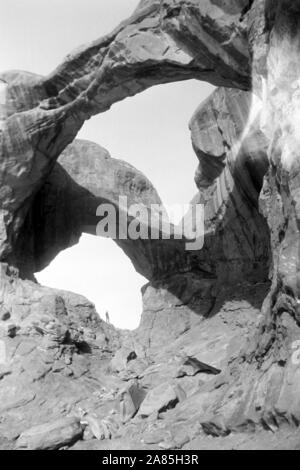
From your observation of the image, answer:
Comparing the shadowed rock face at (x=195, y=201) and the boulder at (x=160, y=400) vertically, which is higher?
the shadowed rock face at (x=195, y=201)

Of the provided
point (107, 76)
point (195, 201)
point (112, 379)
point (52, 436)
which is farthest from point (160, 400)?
point (195, 201)

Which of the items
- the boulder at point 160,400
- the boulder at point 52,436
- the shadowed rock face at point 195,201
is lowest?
the boulder at point 52,436

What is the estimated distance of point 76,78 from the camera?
14148mm

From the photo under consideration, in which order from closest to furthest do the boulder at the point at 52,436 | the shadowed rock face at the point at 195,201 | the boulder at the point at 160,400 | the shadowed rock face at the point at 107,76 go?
the shadowed rock face at the point at 195,201 → the boulder at the point at 52,436 → the boulder at the point at 160,400 → the shadowed rock face at the point at 107,76

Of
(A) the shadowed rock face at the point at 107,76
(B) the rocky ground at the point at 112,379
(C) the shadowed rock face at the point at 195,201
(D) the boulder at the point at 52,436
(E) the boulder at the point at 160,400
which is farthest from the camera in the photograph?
(A) the shadowed rock face at the point at 107,76

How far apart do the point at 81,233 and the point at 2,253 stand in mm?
4045

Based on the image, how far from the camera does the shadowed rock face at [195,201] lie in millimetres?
8680

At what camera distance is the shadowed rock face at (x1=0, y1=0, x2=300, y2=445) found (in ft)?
28.5

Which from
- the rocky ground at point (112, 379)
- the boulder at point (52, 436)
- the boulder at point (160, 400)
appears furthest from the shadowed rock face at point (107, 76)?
the boulder at point (160, 400)

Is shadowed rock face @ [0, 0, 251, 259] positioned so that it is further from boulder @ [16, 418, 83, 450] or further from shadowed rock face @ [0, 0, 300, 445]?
boulder @ [16, 418, 83, 450]

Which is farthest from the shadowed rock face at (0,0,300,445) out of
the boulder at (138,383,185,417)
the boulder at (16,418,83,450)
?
the boulder at (16,418,83,450)

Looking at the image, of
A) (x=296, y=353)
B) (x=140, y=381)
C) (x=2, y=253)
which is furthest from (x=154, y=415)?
(x=2, y=253)

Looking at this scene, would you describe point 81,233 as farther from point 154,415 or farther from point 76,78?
point 154,415

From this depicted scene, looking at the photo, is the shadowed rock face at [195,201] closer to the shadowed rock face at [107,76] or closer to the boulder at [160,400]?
the shadowed rock face at [107,76]
